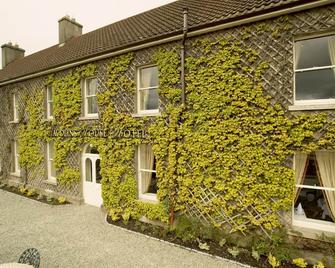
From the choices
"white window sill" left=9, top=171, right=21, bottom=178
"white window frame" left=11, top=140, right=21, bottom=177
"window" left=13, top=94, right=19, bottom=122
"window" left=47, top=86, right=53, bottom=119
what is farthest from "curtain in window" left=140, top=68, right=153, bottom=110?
"white window frame" left=11, top=140, right=21, bottom=177

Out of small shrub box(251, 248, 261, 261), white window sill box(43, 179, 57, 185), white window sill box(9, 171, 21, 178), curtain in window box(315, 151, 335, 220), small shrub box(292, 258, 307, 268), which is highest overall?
curtain in window box(315, 151, 335, 220)

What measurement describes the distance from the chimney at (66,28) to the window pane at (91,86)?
7.88 meters

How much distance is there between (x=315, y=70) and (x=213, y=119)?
2.90m

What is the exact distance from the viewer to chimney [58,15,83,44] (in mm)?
15562

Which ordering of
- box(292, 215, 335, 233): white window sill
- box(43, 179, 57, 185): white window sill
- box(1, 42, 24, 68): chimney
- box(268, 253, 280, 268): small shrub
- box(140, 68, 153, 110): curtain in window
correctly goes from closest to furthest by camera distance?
box(268, 253, 280, 268): small shrub < box(292, 215, 335, 233): white window sill < box(140, 68, 153, 110): curtain in window < box(43, 179, 57, 185): white window sill < box(1, 42, 24, 68): chimney

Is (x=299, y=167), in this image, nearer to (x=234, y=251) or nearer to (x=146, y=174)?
(x=234, y=251)

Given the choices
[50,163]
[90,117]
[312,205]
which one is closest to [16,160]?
[50,163]

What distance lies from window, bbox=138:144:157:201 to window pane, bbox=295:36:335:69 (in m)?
5.45

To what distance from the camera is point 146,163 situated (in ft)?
27.5

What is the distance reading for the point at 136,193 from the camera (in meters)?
8.41

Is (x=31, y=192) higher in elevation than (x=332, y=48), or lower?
lower

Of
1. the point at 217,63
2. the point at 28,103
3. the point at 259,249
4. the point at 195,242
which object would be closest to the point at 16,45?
the point at 28,103

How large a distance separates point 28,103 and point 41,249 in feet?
29.9

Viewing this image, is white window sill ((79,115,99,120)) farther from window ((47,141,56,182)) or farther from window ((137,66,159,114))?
window ((47,141,56,182))
